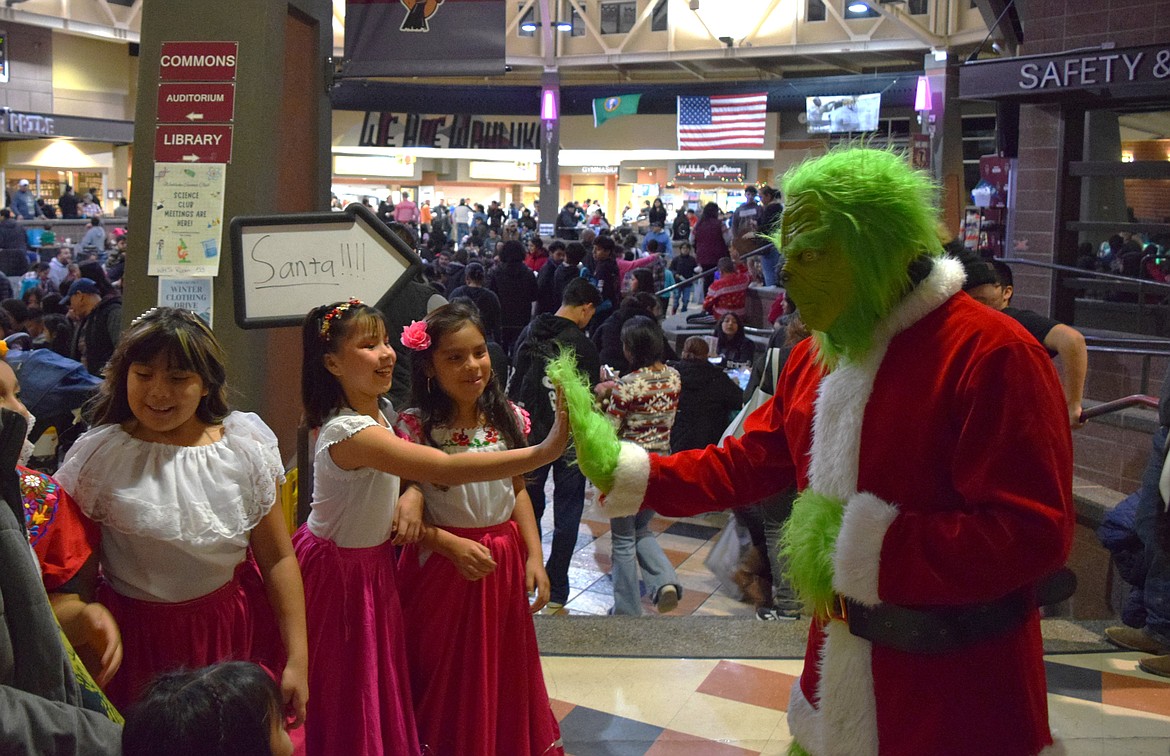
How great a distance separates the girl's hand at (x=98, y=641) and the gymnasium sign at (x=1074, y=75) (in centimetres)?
702

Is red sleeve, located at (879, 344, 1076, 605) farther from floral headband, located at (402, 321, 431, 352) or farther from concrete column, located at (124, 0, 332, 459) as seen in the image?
concrete column, located at (124, 0, 332, 459)

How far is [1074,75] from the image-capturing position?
24.3ft

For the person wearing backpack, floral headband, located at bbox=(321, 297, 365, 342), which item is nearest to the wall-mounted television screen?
the person wearing backpack

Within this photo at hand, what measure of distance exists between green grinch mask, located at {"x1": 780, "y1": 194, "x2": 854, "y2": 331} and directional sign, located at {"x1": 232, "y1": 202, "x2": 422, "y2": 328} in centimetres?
129

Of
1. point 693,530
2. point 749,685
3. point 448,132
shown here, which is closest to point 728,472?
point 749,685

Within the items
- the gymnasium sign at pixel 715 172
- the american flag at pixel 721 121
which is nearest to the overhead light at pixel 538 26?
the american flag at pixel 721 121

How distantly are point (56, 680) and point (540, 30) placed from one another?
22.6 metres

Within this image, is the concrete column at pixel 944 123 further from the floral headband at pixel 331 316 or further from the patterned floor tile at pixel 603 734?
the floral headband at pixel 331 316

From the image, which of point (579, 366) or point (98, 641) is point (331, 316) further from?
point (579, 366)

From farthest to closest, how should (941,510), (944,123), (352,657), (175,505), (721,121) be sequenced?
1. (721,121)
2. (944,123)
3. (352,657)
4. (175,505)
5. (941,510)

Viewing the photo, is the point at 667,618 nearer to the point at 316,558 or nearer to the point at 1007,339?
the point at 316,558

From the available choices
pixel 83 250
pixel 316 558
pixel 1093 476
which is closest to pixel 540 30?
pixel 83 250

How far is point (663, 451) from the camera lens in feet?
16.0

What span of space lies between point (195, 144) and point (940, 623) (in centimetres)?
292
